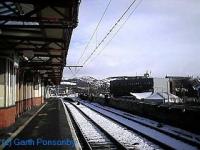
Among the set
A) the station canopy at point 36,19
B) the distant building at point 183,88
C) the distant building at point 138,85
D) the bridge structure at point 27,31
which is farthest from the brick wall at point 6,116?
the distant building at point 138,85

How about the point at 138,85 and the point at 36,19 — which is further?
the point at 138,85

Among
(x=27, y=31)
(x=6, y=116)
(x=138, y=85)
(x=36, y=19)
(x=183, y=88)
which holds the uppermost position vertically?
(x=27, y=31)

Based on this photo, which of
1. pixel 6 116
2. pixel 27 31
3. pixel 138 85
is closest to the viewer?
pixel 27 31

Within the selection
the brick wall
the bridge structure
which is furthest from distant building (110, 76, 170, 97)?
the brick wall

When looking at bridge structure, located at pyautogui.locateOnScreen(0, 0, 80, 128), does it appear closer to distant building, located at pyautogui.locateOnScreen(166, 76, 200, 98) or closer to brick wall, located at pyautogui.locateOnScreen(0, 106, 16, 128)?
brick wall, located at pyautogui.locateOnScreen(0, 106, 16, 128)

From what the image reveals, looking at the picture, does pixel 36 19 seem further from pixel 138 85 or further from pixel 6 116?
pixel 138 85

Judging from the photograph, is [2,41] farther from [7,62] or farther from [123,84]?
[123,84]

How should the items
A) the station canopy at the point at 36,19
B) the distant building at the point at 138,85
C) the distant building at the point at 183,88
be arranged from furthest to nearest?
the distant building at the point at 138,85
the distant building at the point at 183,88
the station canopy at the point at 36,19

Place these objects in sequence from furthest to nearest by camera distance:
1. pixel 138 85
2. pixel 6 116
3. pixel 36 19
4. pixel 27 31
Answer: pixel 138 85 < pixel 6 116 < pixel 27 31 < pixel 36 19

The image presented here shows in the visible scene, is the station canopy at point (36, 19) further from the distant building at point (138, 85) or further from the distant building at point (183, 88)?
the distant building at point (138, 85)

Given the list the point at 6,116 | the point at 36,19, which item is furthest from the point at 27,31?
the point at 6,116

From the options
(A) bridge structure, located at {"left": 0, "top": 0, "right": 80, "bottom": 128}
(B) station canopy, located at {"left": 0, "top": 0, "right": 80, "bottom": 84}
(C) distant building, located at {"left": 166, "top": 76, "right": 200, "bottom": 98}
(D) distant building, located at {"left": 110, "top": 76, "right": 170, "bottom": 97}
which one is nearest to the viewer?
(B) station canopy, located at {"left": 0, "top": 0, "right": 80, "bottom": 84}

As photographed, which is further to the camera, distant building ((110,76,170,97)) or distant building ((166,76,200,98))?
distant building ((110,76,170,97))

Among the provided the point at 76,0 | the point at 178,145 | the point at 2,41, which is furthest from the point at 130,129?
the point at 76,0
